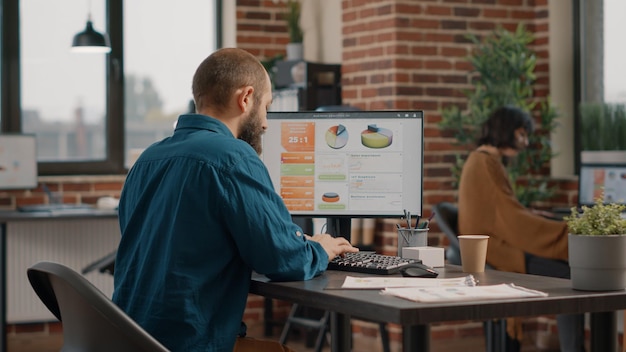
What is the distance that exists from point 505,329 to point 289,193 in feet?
6.72

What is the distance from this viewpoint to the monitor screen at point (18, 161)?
241 inches

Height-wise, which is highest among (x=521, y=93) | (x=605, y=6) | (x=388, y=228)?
(x=605, y=6)

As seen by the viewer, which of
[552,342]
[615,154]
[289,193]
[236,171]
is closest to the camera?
[236,171]

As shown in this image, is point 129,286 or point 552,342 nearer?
point 129,286

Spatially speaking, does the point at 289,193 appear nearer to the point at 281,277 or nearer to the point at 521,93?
the point at 281,277

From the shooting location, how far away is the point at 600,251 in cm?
228

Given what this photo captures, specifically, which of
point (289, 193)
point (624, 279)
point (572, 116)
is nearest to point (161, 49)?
point (572, 116)

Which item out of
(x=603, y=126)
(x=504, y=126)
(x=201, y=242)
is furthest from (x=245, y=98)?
(x=603, y=126)

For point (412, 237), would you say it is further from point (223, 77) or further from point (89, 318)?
point (89, 318)

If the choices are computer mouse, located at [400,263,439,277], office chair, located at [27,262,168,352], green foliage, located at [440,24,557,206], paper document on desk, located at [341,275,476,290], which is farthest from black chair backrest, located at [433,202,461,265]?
office chair, located at [27,262,168,352]

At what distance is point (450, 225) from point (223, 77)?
2.51 m

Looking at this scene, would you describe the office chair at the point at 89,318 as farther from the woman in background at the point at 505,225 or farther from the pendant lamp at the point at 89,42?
the pendant lamp at the point at 89,42

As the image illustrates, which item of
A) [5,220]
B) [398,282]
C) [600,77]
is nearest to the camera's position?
[398,282]

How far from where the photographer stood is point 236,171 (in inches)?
94.3
